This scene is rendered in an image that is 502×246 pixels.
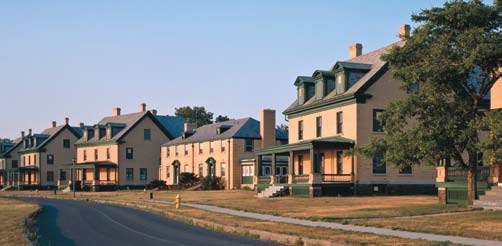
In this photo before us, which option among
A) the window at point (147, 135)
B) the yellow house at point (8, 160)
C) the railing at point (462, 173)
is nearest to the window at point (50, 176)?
the yellow house at point (8, 160)

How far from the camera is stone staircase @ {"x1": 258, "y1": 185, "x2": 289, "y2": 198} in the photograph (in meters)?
51.1

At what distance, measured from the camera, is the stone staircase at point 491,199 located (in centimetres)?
3033

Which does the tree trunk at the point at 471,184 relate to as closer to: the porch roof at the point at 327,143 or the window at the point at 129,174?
the porch roof at the point at 327,143

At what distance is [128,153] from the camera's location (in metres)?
86.9

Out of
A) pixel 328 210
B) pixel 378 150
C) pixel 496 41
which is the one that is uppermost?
pixel 496 41

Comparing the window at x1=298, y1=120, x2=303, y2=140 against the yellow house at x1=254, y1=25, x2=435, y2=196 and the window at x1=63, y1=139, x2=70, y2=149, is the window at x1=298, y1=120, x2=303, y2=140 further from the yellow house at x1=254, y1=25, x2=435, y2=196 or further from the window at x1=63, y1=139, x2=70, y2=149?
the window at x1=63, y1=139, x2=70, y2=149

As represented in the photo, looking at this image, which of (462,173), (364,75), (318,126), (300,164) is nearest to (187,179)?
(300,164)

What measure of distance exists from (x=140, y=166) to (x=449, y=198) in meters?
56.9

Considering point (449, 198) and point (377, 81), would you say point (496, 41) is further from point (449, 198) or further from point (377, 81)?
point (377, 81)

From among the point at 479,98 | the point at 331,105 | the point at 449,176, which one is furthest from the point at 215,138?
the point at 479,98

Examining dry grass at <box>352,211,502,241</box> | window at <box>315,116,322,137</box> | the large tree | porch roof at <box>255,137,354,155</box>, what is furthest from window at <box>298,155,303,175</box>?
dry grass at <box>352,211,502,241</box>

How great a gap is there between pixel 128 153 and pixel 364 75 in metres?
44.3

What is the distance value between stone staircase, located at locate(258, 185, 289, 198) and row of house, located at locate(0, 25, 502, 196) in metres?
0.40

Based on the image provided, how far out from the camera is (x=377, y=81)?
1906 inches
